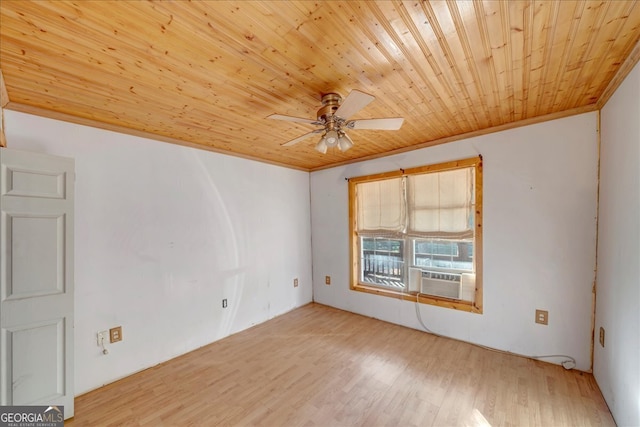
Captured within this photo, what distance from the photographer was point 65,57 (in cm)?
141

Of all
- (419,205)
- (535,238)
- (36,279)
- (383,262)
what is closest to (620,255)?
(535,238)

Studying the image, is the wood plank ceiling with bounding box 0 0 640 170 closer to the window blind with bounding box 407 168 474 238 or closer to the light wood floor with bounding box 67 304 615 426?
the window blind with bounding box 407 168 474 238

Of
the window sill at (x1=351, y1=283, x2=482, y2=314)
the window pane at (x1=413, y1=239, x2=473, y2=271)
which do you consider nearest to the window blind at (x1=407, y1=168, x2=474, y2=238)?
the window pane at (x1=413, y1=239, x2=473, y2=271)

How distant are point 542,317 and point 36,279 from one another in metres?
4.18

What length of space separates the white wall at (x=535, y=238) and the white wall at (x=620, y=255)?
0.13 m

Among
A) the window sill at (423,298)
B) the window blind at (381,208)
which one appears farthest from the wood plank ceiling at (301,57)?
the window sill at (423,298)

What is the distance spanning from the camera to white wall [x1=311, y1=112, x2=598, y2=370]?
2.26 m

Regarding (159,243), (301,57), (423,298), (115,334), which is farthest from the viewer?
(423,298)

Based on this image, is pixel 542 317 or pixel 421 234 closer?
pixel 542 317

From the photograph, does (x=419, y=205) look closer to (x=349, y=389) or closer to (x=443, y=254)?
(x=443, y=254)

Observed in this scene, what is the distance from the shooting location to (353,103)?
1537 mm

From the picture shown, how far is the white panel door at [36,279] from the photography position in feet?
5.23

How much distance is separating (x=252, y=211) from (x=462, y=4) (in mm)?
3009

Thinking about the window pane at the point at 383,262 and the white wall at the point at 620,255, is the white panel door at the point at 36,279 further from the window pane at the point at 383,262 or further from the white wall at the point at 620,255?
the white wall at the point at 620,255
